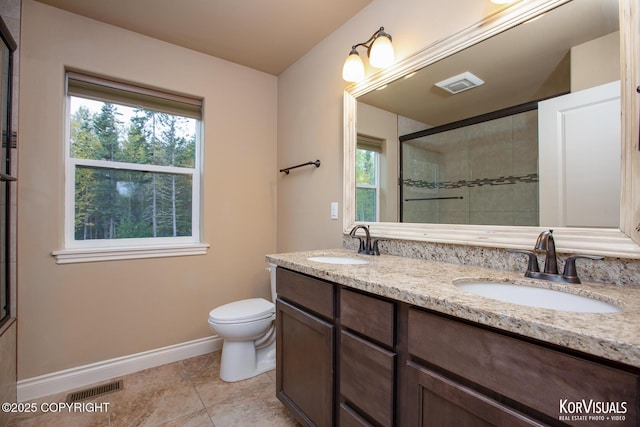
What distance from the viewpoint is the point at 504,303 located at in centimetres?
70

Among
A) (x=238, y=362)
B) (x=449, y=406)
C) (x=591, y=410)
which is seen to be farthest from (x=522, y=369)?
(x=238, y=362)

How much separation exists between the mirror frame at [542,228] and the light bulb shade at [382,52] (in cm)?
6

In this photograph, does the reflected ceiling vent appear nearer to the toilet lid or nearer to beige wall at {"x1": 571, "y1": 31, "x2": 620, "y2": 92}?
beige wall at {"x1": 571, "y1": 31, "x2": 620, "y2": 92}

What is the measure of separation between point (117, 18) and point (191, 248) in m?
1.64

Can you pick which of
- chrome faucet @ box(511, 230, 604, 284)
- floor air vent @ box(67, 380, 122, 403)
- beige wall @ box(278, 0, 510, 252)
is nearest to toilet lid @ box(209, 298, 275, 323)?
beige wall @ box(278, 0, 510, 252)

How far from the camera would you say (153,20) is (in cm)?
189

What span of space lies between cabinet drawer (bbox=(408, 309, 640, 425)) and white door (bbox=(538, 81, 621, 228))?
24.9 inches

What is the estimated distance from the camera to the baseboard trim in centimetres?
171

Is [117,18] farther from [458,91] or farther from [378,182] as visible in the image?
[458,91]

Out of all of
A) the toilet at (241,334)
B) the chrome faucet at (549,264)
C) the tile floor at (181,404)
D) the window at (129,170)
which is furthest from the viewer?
the window at (129,170)

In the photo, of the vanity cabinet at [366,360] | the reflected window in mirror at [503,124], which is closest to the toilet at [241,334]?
the vanity cabinet at [366,360]

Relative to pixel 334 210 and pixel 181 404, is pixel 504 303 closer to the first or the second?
pixel 334 210

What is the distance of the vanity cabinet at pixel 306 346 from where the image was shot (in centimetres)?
116

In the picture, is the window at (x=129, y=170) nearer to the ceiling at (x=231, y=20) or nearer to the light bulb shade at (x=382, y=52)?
the ceiling at (x=231, y=20)
